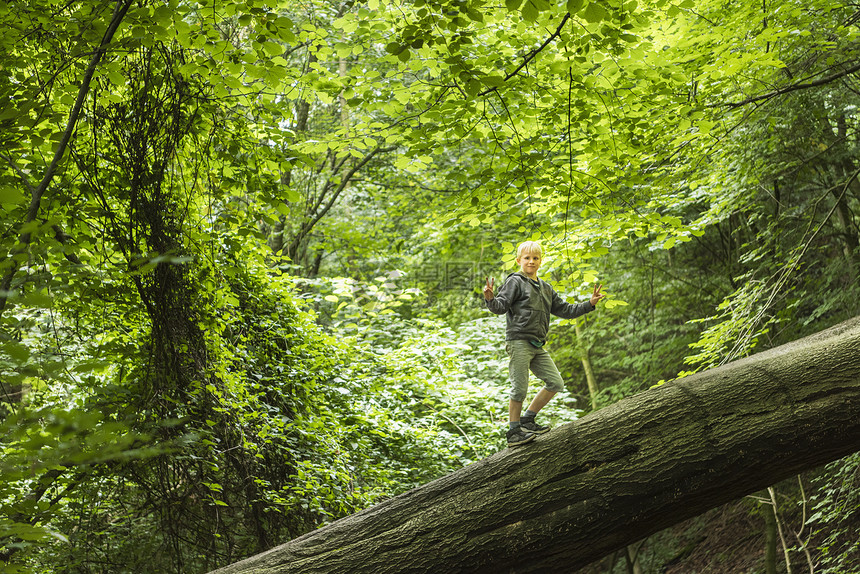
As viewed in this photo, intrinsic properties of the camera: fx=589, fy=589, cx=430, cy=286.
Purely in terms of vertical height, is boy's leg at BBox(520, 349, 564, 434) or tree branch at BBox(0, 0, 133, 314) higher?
tree branch at BBox(0, 0, 133, 314)

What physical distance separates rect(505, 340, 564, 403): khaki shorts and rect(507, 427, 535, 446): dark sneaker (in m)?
0.31

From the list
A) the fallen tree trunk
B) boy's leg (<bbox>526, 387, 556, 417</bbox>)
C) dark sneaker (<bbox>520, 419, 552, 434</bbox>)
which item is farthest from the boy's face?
the fallen tree trunk

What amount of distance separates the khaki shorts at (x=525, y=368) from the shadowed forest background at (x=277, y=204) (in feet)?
2.49

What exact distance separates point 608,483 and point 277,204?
2651 mm

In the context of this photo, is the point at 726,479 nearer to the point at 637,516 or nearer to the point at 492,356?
the point at 637,516

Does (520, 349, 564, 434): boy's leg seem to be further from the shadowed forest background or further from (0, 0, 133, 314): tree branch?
(0, 0, 133, 314): tree branch

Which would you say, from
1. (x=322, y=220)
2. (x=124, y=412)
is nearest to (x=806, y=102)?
(x=124, y=412)

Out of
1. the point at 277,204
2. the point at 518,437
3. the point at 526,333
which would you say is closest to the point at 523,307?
the point at 526,333

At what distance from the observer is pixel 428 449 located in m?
6.90

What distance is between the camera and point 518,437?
3312mm

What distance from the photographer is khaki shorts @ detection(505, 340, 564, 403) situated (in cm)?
374

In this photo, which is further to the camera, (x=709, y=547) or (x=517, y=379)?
(x=709, y=547)

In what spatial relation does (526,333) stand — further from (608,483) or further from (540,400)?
(608,483)

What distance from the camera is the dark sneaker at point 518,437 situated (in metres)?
3.16
